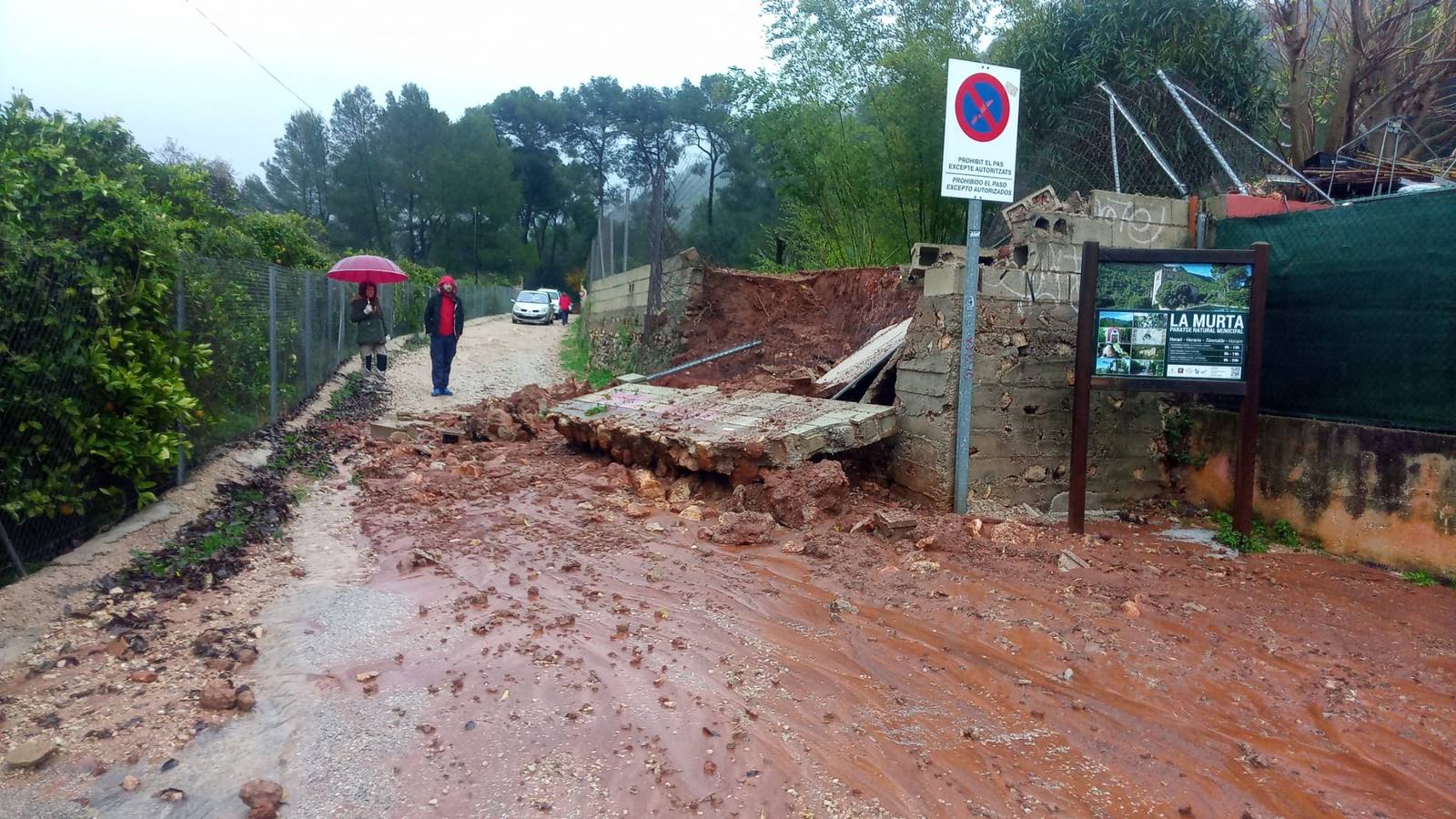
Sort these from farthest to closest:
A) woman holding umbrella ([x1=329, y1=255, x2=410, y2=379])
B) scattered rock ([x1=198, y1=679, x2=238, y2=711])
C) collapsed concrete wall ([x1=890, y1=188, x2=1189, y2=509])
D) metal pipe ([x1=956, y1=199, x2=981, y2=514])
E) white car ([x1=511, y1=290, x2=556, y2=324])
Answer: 1. white car ([x1=511, y1=290, x2=556, y2=324])
2. woman holding umbrella ([x1=329, y1=255, x2=410, y2=379])
3. collapsed concrete wall ([x1=890, y1=188, x2=1189, y2=509])
4. metal pipe ([x1=956, y1=199, x2=981, y2=514])
5. scattered rock ([x1=198, y1=679, x2=238, y2=711])

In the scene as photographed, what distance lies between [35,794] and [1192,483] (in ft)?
24.2

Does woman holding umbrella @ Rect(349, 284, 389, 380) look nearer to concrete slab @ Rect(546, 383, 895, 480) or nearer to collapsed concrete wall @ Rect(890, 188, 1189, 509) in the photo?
concrete slab @ Rect(546, 383, 895, 480)

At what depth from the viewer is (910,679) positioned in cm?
429

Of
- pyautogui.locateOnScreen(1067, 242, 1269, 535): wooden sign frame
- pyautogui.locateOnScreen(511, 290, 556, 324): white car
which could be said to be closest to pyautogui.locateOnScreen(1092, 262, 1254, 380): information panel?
pyautogui.locateOnScreen(1067, 242, 1269, 535): wooden sign frame

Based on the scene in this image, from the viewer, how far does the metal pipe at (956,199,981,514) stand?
6621 millimetres

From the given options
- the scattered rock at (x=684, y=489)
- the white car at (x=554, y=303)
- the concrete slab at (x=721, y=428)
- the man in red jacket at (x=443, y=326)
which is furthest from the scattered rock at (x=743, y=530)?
the white car at (x=554, y=303)

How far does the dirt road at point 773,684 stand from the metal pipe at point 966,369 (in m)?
0.43

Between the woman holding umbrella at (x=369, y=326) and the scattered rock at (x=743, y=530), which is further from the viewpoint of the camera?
the woman holding umbrella at (x=369, y=326)

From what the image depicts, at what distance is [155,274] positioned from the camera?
5.94 m

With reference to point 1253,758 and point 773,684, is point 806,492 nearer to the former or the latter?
point 773,684

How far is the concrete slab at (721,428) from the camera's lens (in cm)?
712

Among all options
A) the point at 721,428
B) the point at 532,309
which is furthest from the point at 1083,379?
the point at 532,309

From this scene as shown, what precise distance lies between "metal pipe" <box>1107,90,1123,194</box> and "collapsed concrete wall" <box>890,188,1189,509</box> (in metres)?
3.07

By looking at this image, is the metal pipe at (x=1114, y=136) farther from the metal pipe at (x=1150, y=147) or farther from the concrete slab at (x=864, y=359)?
the concrete slab at (x=864, y=359)
